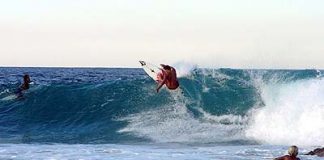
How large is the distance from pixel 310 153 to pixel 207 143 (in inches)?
140

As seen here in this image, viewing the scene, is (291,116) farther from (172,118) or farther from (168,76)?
(168,76)

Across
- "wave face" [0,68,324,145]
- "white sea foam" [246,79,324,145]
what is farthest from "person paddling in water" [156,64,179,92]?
"white sea foam" [246,79,324,145]

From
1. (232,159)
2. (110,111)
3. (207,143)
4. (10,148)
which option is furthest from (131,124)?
(232,159)

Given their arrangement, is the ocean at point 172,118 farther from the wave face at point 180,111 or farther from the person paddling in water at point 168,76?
the person paddling in water at point 168,76

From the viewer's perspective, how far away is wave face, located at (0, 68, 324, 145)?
1833 cm

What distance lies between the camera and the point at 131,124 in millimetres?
20375

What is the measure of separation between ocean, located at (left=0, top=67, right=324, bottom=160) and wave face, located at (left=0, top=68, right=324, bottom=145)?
1.3 inches

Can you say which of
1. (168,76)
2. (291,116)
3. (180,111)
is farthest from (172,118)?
(291,116)

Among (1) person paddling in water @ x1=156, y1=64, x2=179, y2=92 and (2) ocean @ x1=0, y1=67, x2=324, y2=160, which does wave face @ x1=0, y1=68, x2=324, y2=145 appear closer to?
(2) ocean @ x1=0, y1=67, x2=324, y2=160

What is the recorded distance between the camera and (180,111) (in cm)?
2200

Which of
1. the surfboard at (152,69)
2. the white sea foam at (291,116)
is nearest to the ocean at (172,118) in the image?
the white sea foam at (291,116)

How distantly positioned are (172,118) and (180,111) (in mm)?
843

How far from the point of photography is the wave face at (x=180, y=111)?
18.3m

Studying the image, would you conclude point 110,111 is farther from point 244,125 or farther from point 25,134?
point 244,125
